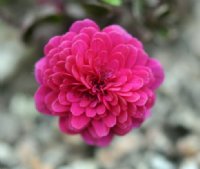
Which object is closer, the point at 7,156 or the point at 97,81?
the point at 97,81

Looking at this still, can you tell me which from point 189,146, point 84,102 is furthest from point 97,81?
point 189,146

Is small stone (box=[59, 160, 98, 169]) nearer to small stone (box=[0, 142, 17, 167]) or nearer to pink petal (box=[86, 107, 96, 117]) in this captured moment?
small stone (box=[0, 142, 17, 167])

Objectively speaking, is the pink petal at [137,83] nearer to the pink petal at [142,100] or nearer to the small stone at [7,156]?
the pink petal at [142,100]

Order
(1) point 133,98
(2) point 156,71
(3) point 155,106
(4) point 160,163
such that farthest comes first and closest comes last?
(3) point 155,106, (4) point 160,163, (2) point 156,71, (1) point 133,98

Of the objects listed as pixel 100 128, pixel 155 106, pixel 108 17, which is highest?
pixel 108 17

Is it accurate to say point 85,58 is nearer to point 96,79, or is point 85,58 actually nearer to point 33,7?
point 96,79

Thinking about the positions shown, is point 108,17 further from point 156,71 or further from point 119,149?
point 119,149

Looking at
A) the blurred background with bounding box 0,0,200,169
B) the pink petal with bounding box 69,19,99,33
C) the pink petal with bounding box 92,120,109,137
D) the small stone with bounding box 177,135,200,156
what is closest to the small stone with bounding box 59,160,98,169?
the blurred background with bounding box 0,0,200,169

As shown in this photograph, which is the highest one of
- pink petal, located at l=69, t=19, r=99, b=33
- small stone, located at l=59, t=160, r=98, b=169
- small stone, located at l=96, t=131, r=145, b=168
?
pink petal, located at l=69, t=19, r=99, b=33
